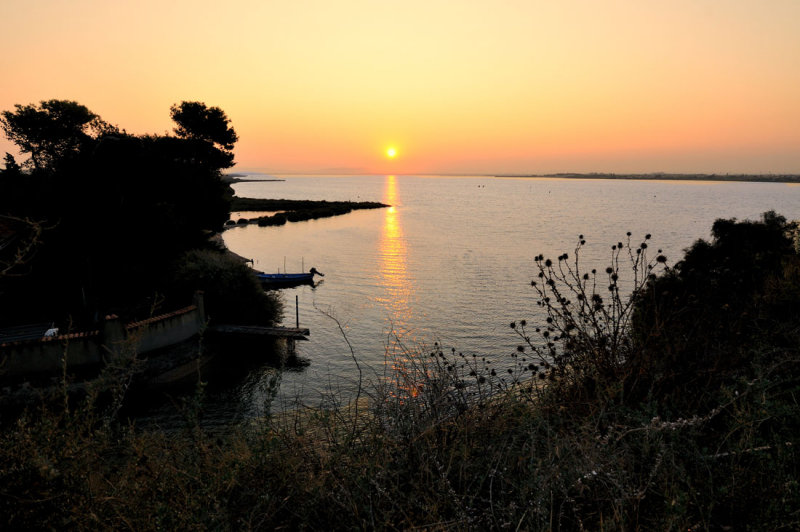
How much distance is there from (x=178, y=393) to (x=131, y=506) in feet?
68.8

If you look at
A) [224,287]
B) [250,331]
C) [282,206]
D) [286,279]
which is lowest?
[250,331]

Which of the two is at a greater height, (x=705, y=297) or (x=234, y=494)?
(x=705, y=297)

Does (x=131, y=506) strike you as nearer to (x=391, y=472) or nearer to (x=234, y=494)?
(x=234, y=494)

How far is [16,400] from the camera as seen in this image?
58.1ft

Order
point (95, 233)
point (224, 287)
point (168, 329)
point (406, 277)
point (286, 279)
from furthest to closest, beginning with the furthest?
point (406, 277) → point (286, 279) → point (224, 287) → point (95, 233) → point (168, 329)

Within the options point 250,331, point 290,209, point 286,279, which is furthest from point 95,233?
point 290,209

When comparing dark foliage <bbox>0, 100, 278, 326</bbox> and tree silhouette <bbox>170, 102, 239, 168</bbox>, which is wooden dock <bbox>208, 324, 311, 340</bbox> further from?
tree silhouette <bbox>170, 102, 239, 168</bbox>

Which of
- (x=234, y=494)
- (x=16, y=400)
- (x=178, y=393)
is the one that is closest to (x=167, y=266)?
(x=178, y=393)

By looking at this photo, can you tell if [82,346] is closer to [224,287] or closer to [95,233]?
[95,233]

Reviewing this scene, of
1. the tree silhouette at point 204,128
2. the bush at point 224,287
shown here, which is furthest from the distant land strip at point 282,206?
the bush at point 224,287

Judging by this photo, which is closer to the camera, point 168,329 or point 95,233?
point 168,329

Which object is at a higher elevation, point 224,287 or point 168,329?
point 224,287

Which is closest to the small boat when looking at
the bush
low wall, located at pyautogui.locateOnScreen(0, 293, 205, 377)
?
the bush

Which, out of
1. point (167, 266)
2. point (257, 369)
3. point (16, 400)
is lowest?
point (257, 369)
